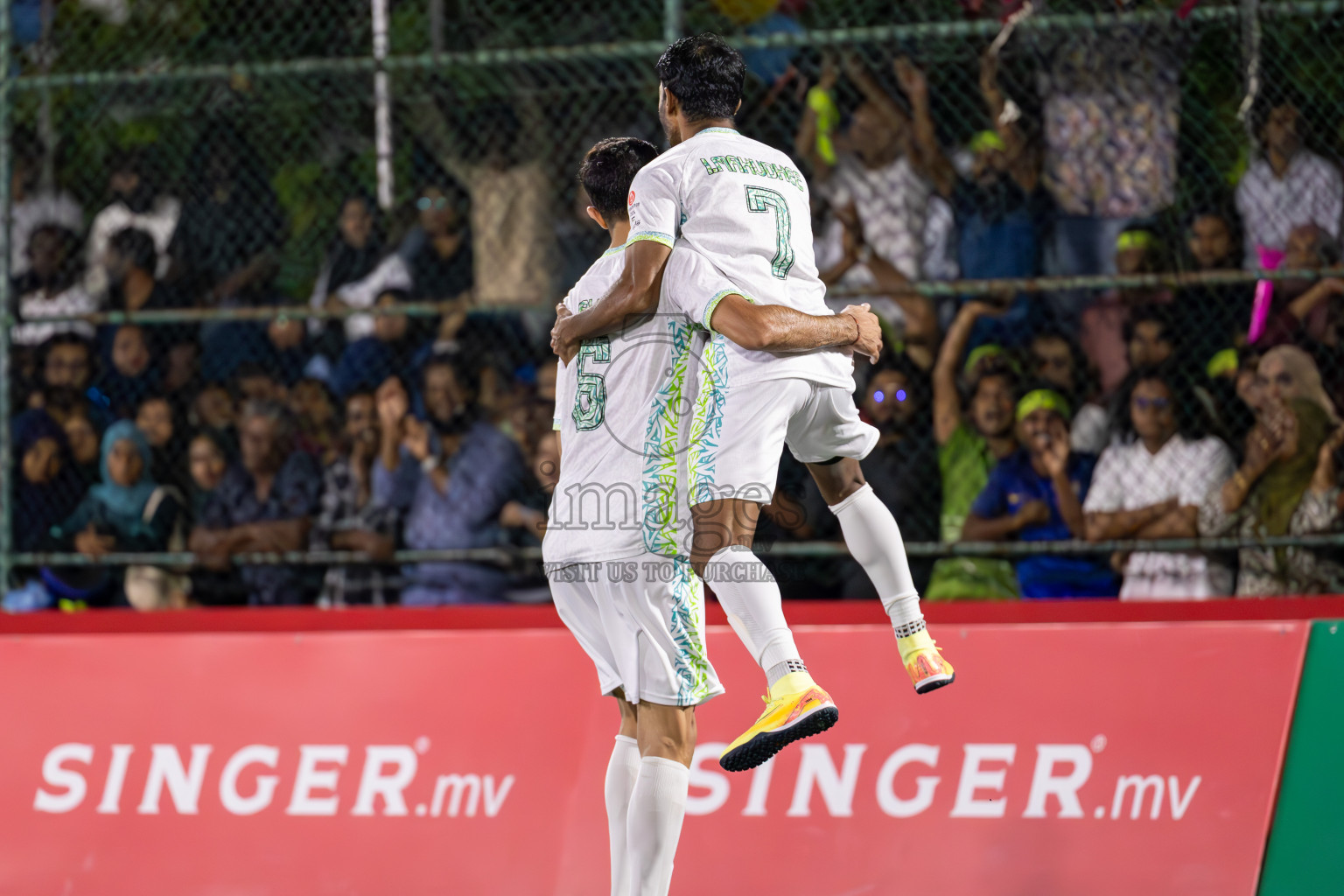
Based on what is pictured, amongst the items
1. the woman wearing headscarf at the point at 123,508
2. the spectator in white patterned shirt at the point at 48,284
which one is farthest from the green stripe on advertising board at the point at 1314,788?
the spectator in white patterned shirt at the point at 48,284

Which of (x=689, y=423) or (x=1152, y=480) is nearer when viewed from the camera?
(x=689, y=423)

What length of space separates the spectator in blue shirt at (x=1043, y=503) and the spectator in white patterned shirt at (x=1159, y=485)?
0.24 feet

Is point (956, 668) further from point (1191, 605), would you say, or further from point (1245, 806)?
point (1191, 605)

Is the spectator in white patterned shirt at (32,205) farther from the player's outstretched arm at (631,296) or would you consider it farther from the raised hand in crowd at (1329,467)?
the raised hand in crowd at (1329,467)

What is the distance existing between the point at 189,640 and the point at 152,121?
3.57m

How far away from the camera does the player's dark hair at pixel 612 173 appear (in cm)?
292

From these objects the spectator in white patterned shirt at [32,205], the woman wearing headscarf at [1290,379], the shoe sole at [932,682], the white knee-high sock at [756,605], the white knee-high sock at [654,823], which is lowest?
the white knee-high sock at [654,823]

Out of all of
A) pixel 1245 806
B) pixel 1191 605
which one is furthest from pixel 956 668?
pixel 1191 605

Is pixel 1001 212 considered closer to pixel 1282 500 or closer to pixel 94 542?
pixel 1282 500

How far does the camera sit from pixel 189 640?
11.7 ft

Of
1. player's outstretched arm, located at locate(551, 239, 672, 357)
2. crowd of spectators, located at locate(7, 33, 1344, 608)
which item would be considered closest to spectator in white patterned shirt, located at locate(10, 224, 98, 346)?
crowd of spectators, located at locate(7, 33, 1344, 608)

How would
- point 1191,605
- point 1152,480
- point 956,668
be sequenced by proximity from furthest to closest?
point 1152,480 → point 1191,605 → point 956,668

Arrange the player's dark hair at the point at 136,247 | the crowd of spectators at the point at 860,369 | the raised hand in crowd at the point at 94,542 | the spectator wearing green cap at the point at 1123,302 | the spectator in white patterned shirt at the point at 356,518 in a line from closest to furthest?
the crowd of spectators at the point at 860,369, the spectator wearing green cap at the point at 1123,302, the spectator in white patterned shirt at the point at 356,518, the raised hand in crowd at the point at 94,542, the player's dark hair at the point at 136,247

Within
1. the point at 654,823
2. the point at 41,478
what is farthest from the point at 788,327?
the point at 41,478
